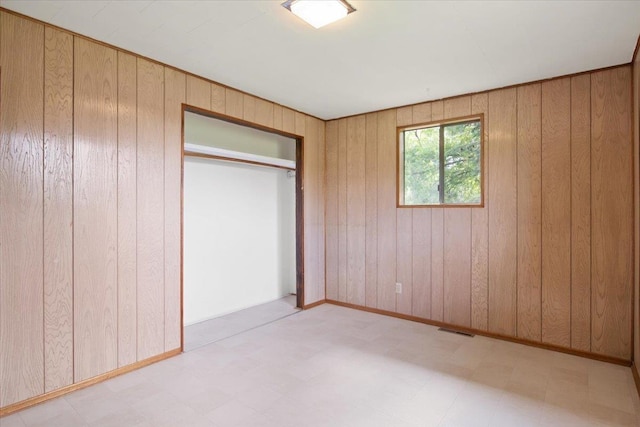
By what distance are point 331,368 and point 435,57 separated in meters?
2.63

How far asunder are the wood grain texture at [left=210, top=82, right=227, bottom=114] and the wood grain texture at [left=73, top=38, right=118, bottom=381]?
2.83ft

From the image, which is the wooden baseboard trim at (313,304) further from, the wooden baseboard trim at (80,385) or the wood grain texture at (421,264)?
the wooden baseboard trim at (80,385)

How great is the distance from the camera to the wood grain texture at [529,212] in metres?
3.16

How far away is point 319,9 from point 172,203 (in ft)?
6.43

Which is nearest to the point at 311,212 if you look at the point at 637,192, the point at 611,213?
the point at 611,213

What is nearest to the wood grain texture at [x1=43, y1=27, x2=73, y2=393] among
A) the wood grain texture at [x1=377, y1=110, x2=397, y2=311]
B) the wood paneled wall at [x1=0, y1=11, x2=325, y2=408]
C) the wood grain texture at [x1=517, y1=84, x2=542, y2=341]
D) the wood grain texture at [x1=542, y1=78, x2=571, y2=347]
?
the wood paneled wall at [x1=0, y1=11, x2=325, y2=408]

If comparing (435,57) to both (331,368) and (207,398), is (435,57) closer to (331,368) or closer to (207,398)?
(331,368)

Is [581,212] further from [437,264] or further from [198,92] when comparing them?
[198,92]

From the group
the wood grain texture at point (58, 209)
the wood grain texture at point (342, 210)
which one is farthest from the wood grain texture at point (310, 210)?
the wood grain texture at point (58, 209)

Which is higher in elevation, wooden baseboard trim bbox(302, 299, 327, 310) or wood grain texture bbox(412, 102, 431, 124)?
wood grain texture bbox(412, 102, 431, 124)

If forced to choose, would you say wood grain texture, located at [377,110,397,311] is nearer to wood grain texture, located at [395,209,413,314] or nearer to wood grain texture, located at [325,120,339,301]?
wood grain texture, located at [395,209,413,314]

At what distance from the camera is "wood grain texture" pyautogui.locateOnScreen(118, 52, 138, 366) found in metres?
2.61

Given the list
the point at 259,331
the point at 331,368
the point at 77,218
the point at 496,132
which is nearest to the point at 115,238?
the point at 77,218

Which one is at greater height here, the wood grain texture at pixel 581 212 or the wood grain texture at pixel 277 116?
the wood grain texture at pixel 277 116
